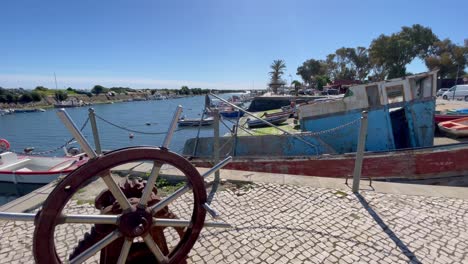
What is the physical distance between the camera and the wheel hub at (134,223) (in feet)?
6.05

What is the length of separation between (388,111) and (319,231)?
654 cm

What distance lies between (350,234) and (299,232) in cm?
64

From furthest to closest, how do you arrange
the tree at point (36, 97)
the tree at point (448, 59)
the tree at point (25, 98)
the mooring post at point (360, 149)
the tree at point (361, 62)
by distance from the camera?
the tree at point (36, 97) < the tree at point (25, 98) < the tree at point (361, 62) < the tree at point (448, 59) < the mooring post at point (360, 149)

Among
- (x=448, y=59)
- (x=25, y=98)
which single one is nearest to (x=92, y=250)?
(x=448, y=59)

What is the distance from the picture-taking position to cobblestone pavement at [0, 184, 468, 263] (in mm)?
2818

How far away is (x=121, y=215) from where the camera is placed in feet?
6.12

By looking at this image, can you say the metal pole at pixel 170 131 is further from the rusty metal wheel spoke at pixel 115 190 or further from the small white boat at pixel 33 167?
the small white boat at pixel 33 167

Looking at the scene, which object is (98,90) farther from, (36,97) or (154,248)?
(154,248)

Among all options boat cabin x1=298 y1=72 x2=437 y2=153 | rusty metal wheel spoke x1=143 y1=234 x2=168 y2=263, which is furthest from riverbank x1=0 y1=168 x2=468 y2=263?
boat cabin x1=298 y1=72 x2=437 y2=153

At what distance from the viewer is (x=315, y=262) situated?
8.85 ft

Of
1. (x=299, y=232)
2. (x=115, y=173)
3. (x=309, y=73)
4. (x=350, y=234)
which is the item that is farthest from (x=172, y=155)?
(x=309, y=73)

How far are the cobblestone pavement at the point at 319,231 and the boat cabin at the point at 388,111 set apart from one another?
435 centimetres

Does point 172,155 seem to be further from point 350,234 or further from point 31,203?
point 31,203

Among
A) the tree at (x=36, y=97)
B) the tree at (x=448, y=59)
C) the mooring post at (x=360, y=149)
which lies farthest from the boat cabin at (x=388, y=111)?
the tree at (x=36, y=97)
